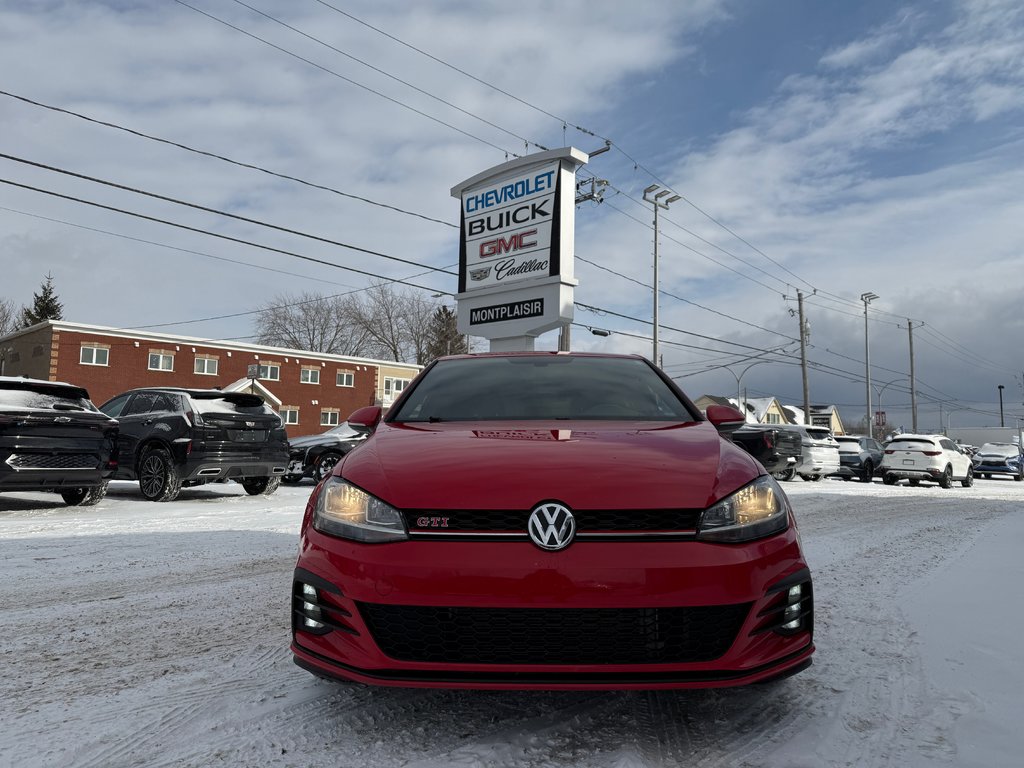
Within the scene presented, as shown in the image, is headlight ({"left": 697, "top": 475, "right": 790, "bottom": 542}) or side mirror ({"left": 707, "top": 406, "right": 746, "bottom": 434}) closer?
headlight ({"left": 697, "top": 475, "right": 790, "bottom": 542})

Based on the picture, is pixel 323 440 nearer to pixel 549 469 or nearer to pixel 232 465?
pixel 232 465

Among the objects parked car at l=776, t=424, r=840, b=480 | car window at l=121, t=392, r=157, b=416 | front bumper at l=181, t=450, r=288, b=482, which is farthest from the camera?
parked car at l=776, t=424, r=840, b=480

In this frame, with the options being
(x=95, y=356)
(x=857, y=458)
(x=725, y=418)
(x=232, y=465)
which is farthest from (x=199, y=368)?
(x=725, y=418)

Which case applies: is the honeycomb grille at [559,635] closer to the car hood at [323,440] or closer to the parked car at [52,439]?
the parked car at [52,439]

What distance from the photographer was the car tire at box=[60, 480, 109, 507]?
891 cm

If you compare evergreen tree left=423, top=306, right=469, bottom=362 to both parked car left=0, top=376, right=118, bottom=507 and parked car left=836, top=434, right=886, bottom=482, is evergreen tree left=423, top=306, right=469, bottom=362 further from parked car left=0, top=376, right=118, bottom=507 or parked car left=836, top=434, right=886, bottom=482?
parked car left=0, top=376, right=118, bottom=507

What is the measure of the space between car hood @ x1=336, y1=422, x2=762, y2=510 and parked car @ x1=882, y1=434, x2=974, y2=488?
791 inches

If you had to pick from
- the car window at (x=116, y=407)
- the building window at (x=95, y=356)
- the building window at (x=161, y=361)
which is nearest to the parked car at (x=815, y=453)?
the car window at (x=116, y=407)

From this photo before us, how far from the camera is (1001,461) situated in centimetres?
2828

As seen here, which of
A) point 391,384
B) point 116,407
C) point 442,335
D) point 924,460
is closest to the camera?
point 116,407

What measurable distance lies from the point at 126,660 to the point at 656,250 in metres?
30.1

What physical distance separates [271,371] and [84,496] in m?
31.1

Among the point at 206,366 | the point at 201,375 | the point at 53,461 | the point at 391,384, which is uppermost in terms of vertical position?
the point at 206,366

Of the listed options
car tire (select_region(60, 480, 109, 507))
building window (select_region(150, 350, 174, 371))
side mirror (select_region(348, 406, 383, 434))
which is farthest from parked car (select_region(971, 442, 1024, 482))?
building window (select_region(150, 350, 174, 371))
